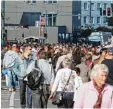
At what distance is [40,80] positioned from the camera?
11.6 metres

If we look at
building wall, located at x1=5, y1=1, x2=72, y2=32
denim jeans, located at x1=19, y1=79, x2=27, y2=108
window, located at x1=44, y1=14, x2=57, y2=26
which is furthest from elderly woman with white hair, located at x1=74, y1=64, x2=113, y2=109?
window, located at x1=44, y1=14, x2=57, y2=26

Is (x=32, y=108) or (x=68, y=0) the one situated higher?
(x=68, y=0)

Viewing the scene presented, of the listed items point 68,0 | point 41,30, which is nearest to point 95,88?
point 41,30

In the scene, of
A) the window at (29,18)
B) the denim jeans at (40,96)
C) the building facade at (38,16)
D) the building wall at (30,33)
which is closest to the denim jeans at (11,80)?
the denim jeans at (40,96)

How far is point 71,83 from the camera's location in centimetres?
1077

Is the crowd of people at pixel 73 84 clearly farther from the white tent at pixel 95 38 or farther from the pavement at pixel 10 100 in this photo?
the white tent at pixel 95 38

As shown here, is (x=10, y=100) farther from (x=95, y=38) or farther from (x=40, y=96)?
(x=95, y=38)

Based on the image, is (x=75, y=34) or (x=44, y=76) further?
(x=75, y=34)

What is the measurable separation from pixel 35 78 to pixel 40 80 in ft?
0.45

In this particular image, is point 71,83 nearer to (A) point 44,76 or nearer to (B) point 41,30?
(A) point 44,76

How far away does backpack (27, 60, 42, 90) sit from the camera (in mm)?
11539

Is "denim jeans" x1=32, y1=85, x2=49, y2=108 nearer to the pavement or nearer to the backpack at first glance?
the backpack

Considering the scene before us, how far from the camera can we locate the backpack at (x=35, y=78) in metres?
11.5

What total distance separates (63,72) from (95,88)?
3.64 m
